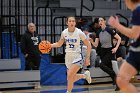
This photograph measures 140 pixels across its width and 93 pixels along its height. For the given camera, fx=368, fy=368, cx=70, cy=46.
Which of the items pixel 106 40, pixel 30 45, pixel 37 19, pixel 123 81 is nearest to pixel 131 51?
pixel 123 81

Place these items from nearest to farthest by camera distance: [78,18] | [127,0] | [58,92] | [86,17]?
[127,0] < [58,92] < [78,18] < [86,17]

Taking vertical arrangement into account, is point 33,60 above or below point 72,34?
below

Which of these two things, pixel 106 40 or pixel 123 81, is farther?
pixel 106 40

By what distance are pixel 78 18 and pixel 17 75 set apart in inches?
164

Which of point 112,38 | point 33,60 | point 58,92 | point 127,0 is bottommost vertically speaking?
point 58,92

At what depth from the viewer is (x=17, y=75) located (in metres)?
11.4

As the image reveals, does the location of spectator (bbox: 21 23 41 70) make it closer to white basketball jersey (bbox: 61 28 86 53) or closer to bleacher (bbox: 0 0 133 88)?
bleacher (bbox: 0 0 133 88)

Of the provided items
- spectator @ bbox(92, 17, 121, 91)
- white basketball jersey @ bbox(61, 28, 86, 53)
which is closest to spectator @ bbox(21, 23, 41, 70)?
spectator @ bbox(92, 17, 121, 91)

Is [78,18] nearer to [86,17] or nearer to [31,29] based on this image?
[86,17]

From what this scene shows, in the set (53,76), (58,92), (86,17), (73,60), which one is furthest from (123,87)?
(86,17)

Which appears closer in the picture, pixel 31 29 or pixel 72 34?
pixel 72 34

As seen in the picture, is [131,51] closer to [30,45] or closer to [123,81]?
[123,81]

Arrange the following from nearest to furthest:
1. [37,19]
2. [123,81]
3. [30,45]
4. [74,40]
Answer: [123,81] < [74,40] < [30,45] < [37,19]

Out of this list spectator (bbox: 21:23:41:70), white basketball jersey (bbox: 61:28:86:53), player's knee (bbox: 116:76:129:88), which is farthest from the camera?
spectator (bbox: 21:23:41:70)
